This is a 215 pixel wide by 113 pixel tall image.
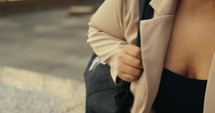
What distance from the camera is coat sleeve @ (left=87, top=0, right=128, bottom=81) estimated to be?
0.93 metres

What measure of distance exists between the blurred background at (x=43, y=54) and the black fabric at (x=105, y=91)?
1.00 meters

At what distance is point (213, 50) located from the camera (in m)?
0.77

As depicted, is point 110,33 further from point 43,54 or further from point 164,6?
point 43,54

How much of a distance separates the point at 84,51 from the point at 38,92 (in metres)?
0.96

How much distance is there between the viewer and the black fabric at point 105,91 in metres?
0.88

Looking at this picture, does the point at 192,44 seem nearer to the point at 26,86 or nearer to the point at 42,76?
the point at 26,86

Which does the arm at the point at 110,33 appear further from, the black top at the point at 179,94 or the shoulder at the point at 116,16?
the black top at the point at 179,94

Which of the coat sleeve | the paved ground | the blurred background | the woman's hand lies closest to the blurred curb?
the blurred background

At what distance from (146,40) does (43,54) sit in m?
2.28

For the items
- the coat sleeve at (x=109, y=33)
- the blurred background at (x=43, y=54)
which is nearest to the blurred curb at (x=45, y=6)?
the blurred background at (x=43, y=54)

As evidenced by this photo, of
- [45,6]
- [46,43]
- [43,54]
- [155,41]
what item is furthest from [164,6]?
[45,6]

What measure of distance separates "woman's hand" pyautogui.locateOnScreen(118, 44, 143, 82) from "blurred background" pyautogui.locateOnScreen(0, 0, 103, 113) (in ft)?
3.86

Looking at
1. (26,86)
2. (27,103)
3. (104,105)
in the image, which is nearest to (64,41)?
(26,86)

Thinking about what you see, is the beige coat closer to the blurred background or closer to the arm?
the arm
